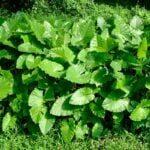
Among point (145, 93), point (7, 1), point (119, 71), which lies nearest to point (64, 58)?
point (119, 71)

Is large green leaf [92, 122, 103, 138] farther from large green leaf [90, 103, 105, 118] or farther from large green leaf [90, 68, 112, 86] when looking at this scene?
large green leaf [90, 68, 112, 86]

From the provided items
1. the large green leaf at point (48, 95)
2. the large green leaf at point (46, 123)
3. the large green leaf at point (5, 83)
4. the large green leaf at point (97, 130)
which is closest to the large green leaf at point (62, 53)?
the large green leaf at point (48, 95)

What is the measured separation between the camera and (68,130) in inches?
200

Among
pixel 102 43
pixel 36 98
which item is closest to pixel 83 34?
pixel 102 43

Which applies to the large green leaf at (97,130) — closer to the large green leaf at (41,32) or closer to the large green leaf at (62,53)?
the large green leaf at (62,53)

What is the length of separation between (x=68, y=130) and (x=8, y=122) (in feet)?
2.08

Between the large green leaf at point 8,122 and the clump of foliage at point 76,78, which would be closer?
the clump of foliage at point 76,78

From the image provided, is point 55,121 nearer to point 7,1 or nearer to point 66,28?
point 66,28

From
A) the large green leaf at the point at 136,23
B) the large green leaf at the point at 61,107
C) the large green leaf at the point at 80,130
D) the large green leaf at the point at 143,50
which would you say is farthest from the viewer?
the large green leaf at the point at 136,23

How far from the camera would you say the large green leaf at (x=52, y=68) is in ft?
16.1

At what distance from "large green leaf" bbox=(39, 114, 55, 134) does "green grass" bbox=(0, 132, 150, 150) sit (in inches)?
5.3

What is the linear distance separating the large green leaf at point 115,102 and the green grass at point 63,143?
363 millimetres

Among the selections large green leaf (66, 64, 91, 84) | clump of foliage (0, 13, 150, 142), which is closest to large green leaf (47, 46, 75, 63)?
clump of foliage (0, 13, 150, 142)

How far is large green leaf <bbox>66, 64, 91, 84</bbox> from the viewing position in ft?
16.0
